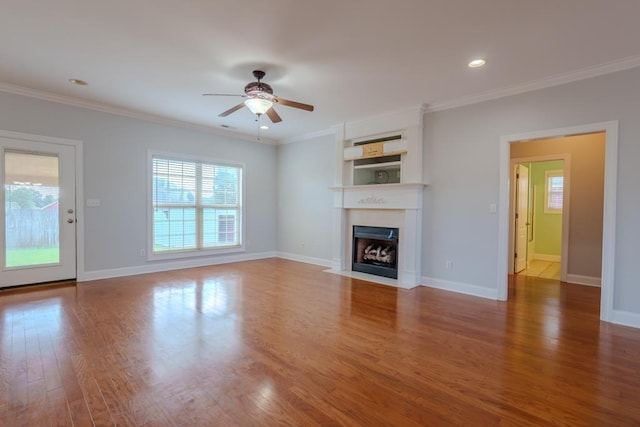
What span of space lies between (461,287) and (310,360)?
2884mm

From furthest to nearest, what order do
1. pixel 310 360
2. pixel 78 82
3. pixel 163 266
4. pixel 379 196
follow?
pixel 163 266 → pixel 379 196 → pixel 78 82 → pixel 310 360

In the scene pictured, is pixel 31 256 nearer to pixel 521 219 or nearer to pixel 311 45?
pixel 311 45

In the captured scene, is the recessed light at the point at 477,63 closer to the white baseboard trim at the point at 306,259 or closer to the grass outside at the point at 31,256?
the white baseboard trim at the point at 306,259

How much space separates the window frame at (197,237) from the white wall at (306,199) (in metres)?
0.94

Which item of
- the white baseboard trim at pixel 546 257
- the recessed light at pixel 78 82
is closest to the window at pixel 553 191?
the white baseboard trim at pixel 546 257

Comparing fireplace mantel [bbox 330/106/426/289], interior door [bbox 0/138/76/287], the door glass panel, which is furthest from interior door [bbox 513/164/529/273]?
the door glass panel

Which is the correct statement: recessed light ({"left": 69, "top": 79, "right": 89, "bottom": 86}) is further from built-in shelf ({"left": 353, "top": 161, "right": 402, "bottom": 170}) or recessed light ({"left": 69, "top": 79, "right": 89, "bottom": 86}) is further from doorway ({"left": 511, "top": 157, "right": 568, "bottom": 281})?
doorway ({"left": 511, "top": 157, "right": 568, "bottom": 281})

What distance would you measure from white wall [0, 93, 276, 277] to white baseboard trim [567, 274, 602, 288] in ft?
21.6

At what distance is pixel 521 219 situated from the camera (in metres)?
5.96

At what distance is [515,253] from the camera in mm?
5770

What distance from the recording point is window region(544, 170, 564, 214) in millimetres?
6926

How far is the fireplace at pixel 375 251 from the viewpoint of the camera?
5129mm

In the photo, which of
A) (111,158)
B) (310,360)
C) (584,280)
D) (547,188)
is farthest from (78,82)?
(547,188)

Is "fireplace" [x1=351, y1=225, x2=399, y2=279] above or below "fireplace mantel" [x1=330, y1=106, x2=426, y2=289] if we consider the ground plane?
below
